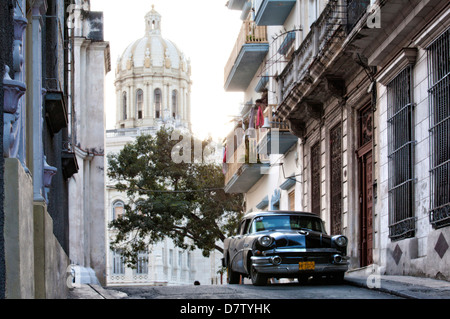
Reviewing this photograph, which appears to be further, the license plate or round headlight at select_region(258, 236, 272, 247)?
round headlight at select_region(258, 236, 272, 247)

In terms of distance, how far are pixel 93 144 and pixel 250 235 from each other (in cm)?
989

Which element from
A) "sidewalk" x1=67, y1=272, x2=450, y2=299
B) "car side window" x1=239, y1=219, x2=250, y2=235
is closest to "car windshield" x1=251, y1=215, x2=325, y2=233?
"car side window" x1=239, y1=219, x2=250, y2=235

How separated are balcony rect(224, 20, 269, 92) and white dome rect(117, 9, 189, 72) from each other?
62813 millimetres

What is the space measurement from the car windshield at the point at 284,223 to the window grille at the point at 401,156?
140 centimetres

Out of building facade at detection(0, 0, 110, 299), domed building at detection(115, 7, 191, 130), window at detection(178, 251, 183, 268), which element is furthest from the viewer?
domed building at detection(115, 7, 191, 130)

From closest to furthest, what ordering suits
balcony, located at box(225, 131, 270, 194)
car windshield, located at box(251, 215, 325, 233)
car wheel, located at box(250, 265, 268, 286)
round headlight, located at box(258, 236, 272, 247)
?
1. round headlight, located at box(258, 236, 272, 247)
2. car wheel, located at box(250, 265, 268, 286)
3. car windshield, located at box(251, 215, 325, 233)
4. balcony, located at box(225, 131, 270, 194)

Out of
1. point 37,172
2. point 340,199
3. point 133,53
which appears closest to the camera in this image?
point 37,172

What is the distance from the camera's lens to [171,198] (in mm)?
39469

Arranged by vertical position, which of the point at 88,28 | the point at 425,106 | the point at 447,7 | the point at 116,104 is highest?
the point at 116,104

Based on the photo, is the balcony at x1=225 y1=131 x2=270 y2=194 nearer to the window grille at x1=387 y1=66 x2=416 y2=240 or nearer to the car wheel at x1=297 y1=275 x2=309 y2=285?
the window grille at x1=387 y1=66 x2=416 y2=240

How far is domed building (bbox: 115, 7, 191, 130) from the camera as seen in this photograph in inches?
3807

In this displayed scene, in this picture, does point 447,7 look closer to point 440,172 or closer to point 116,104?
point 440,172

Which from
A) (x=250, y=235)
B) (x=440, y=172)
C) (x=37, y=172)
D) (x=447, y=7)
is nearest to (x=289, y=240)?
(x=250, y=235)
